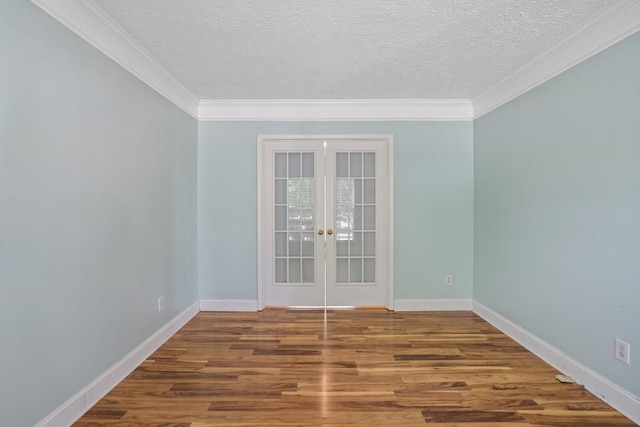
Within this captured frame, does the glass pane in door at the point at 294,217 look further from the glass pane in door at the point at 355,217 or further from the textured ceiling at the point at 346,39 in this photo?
the textured ceiling at the point at 346,39

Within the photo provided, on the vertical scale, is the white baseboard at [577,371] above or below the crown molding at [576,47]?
below

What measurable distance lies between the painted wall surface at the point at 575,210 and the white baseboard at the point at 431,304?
48 cm

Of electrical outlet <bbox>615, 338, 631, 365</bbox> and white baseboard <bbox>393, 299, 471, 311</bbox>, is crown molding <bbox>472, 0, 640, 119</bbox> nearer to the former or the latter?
electrical outlet <bbox>615, 338, 631, 365</bbox>

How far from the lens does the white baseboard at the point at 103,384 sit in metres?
1.69

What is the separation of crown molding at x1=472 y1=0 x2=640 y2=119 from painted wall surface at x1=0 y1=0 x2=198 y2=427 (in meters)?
3.37

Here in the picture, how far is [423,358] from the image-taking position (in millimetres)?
2527

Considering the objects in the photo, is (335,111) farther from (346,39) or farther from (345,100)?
(346,39)

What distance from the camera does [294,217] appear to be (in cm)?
378

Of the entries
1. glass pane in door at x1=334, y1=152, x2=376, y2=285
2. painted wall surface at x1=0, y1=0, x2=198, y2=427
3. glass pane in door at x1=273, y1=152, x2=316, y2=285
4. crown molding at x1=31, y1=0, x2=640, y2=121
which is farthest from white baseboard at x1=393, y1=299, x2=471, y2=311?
painted wall surface at x1=0, y1=0, x2=198, y2=427

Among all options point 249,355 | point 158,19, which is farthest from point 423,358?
point 158,19

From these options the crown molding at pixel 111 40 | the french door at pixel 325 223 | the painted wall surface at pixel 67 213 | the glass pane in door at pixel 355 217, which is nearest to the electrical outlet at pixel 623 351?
the french door at pixel 325 223

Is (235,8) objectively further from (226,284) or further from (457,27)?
(226,284)

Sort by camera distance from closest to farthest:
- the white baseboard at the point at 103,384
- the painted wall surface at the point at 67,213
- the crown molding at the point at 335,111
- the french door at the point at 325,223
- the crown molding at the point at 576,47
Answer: the painted wall surface at the point at 67,213
the white baseboard at the point at 103,384
the crown molding at the point at 576,47
the crown molding at the point at 335,111
the french door at the point at 325,223

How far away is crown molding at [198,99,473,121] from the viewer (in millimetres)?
3564
